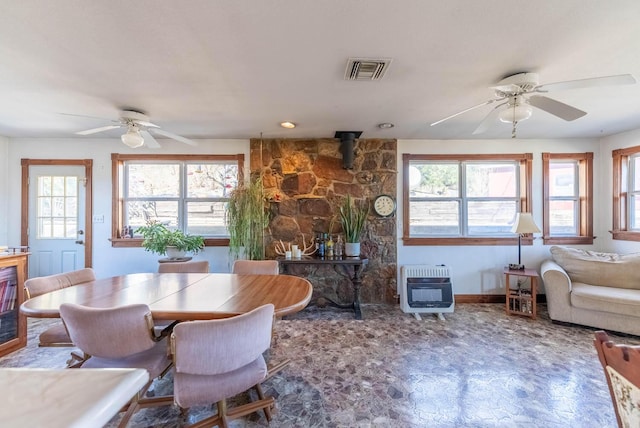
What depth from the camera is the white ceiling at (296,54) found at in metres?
1.49

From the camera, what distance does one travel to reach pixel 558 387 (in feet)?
6.94

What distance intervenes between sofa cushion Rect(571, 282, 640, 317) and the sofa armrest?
0.22 feet

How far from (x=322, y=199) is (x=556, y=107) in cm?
267

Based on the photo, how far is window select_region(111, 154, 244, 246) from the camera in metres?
4.15

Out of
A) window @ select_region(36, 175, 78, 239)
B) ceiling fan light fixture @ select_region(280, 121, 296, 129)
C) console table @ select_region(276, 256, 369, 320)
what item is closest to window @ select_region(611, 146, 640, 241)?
console table @ select_region(276, 256, 369, 320)

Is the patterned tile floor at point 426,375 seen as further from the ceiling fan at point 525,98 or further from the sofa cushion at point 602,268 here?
the ceiling fan at point 525,98

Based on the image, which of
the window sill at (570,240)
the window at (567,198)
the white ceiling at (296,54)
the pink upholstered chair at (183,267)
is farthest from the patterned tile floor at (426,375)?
the white ceiling at (296,54)

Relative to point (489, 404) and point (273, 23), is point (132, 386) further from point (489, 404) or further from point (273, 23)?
point (489, 404)

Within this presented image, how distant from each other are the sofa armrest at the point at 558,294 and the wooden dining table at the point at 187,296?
3.02 meters

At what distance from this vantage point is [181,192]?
13.7 ft

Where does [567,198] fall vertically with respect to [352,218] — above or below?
above

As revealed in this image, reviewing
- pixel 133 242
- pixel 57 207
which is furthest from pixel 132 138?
pixel 57 207

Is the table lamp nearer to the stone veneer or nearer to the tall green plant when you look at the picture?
the stone veneer

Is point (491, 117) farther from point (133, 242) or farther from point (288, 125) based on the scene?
point (133, 242)
